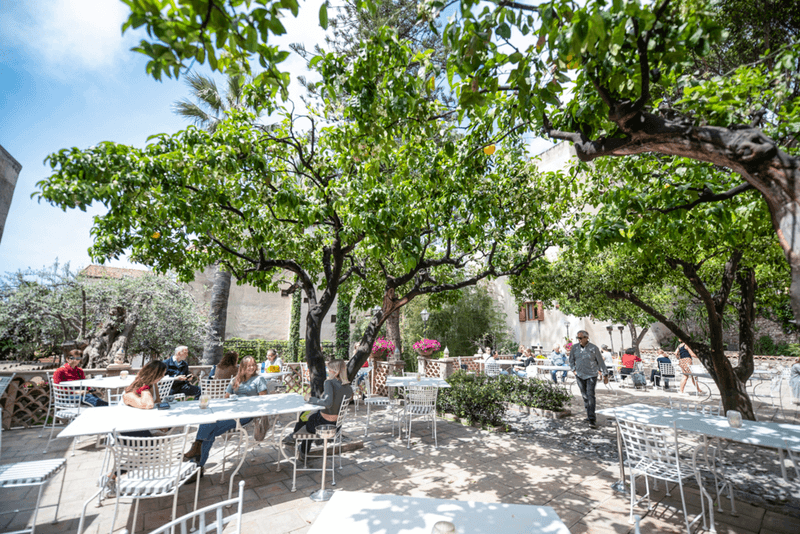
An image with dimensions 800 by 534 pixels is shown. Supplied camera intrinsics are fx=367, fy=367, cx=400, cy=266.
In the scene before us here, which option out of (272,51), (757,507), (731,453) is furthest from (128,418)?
(731,453)

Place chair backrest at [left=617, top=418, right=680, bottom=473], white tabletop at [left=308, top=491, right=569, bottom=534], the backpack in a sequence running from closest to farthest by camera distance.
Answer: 1. white tabletop at [left=308, top=491, right=569, bottom=534]
2. chair backrest at [left=617, top=418, right=680, bottom=473]
3. the backpack

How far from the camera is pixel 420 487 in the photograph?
4254 mm

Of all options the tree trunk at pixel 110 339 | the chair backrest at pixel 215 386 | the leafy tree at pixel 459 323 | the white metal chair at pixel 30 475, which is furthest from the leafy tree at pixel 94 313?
the leafy tree at pixel 459 323

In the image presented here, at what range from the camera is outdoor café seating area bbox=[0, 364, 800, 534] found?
220 centimetres

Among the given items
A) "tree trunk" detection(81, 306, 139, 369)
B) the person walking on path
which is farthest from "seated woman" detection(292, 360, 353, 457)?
"tree trunk" detection(81, 306, 139, 369)

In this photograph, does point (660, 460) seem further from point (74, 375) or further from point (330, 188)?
point (74, 375)

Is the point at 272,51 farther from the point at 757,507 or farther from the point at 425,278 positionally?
the point at 757,507

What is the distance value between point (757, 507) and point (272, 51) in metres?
6.01

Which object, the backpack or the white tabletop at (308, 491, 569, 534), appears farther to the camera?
the backpack

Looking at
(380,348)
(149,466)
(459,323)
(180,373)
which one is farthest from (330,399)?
(459,323)

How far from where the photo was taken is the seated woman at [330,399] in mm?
4598

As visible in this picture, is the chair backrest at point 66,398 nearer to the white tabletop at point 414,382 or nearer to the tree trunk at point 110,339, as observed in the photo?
the tree trunk at point 110,339

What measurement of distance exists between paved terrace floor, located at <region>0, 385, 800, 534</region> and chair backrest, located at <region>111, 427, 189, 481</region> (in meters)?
0.63

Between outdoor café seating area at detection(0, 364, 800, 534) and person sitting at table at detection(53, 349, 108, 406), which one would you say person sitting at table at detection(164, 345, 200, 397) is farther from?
outdoor café seating area at detection(0, 364, 800, 534)
